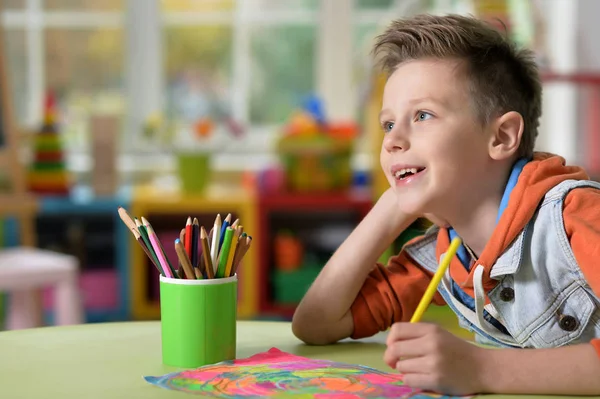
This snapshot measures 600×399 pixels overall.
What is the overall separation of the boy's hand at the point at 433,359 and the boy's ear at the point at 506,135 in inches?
9.8

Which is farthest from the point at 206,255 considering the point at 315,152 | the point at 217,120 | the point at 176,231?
the point at 217,120

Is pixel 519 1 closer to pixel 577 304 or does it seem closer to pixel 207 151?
pixel 207 151

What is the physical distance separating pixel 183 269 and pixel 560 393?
15.3 inches

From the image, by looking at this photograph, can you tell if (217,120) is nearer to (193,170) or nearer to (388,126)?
(193,170)

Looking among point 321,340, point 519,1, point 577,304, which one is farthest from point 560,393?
point 519,1

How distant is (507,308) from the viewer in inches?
36.3

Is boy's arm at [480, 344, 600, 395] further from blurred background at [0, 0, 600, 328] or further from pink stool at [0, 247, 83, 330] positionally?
blurred background at [0, 0, 600, 328]

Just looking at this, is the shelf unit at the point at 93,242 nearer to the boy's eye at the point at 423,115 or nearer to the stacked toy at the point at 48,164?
the stacked toy at the point at 48,164

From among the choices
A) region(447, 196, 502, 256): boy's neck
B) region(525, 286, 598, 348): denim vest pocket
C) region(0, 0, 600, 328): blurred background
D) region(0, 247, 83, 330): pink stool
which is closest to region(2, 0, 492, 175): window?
region(0, 0, 600, 328): blurred background

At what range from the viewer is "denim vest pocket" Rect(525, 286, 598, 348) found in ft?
2.89

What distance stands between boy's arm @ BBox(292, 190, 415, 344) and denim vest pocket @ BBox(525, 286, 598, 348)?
22 centimetres

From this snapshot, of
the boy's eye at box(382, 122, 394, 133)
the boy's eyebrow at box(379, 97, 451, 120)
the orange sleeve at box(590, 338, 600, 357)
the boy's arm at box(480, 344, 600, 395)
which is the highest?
the boy's eyebrow at box(379, 97, 451, 120)

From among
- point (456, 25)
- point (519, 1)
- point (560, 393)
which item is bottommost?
point (560, 393)

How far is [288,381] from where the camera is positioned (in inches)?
32.7
